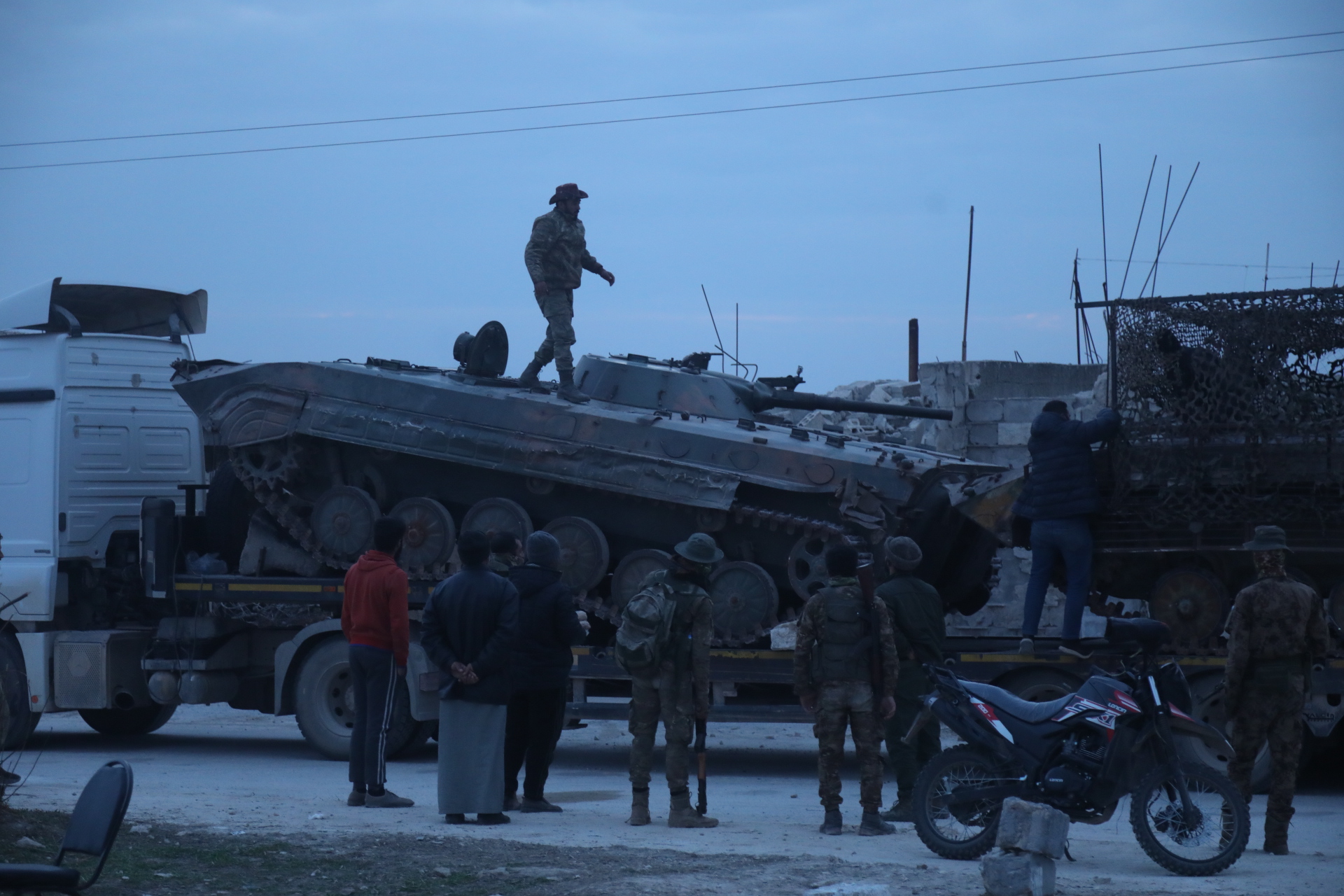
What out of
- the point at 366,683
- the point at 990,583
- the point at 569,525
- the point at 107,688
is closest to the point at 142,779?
the point at 107,688

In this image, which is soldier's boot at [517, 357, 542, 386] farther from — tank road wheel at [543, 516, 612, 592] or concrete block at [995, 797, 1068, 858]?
concrete block at [995, 797, 1068, 858]

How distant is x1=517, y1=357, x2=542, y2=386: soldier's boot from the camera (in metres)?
13.2

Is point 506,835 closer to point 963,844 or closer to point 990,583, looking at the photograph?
point 963,844

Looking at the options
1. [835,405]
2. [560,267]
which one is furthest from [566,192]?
[835,405]

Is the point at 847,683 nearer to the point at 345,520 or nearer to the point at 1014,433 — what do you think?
the point at 345,520

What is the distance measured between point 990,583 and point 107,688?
754cm

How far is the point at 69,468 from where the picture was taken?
1284 centimetres

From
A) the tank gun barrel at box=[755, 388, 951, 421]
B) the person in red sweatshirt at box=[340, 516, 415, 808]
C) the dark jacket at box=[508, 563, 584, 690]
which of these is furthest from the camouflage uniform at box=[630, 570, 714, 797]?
the tank gun barrel at box=[755, 388, 951, 421]

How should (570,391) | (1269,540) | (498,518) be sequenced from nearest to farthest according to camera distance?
(1269,540), (498,518), (570,391)

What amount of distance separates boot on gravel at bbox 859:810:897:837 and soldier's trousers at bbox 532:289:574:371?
5.56 meters

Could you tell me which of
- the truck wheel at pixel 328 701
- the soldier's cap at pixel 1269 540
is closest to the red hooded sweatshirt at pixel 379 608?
the truck wheel at pixel 328 701

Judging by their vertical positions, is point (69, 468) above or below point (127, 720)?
above

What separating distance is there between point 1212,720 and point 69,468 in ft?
30.8

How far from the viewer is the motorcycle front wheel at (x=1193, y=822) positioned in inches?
293
